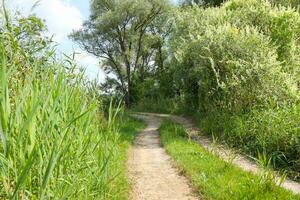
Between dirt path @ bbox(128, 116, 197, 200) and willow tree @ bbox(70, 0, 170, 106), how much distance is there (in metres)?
27.1

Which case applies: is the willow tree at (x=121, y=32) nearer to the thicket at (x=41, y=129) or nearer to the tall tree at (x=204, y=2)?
the tall tree at (x=204, y=2)

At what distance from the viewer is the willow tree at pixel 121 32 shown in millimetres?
39375

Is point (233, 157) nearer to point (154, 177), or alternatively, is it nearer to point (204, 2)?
point (154, 177)

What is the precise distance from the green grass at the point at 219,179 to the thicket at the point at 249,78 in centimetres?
174

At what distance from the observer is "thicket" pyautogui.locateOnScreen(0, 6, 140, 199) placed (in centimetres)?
288

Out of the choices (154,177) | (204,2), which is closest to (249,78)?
(154,177)

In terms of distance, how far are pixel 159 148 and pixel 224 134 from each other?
2480 mm

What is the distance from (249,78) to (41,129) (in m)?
13.4

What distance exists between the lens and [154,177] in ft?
31.2

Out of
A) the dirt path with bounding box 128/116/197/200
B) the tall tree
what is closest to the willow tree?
the tall tree

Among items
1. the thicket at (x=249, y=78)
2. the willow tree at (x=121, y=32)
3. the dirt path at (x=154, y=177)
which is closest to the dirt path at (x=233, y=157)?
the thicket at (x=249, y=78)

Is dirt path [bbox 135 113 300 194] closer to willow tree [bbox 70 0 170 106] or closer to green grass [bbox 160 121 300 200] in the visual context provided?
green grass [bbox 160 121 300 200]

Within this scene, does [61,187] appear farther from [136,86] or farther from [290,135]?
[136,86]

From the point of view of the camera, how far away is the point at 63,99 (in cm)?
397
